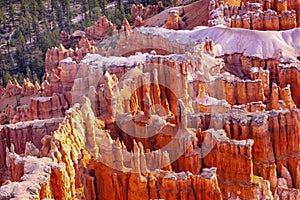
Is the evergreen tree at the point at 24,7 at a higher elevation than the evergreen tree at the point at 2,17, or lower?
higher

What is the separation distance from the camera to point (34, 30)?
8806 centimetres

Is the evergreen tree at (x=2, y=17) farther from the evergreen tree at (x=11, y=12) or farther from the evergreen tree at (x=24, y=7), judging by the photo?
the evergreen tree at (x=24, y=7)

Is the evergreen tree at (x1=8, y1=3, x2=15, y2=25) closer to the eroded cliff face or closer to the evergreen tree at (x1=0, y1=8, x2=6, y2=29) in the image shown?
the evergreen tree at (x1=0, y1=8, x2=6, y2=29)

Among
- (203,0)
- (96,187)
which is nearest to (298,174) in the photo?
(96,187)

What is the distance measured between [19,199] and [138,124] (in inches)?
496

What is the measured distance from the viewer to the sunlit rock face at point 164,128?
93.6ft

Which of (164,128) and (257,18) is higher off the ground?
(257,18)

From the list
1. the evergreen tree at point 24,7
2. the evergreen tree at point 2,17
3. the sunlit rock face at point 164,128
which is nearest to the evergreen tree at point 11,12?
the evergreen tree at point 2,17

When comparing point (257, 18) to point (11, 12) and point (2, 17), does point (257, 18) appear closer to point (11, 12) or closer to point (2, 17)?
point (2, 17)

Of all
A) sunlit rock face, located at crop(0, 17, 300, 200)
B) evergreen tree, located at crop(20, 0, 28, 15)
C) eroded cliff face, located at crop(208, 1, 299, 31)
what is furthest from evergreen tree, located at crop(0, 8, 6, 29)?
sunlit rock face, located at crop(0, 17, 300, 200)

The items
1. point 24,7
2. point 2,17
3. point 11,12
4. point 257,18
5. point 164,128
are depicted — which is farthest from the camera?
point 24,7

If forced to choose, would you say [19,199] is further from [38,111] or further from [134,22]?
[134,22]

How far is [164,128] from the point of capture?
34.1m

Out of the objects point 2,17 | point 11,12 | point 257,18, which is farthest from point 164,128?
point 11,12
